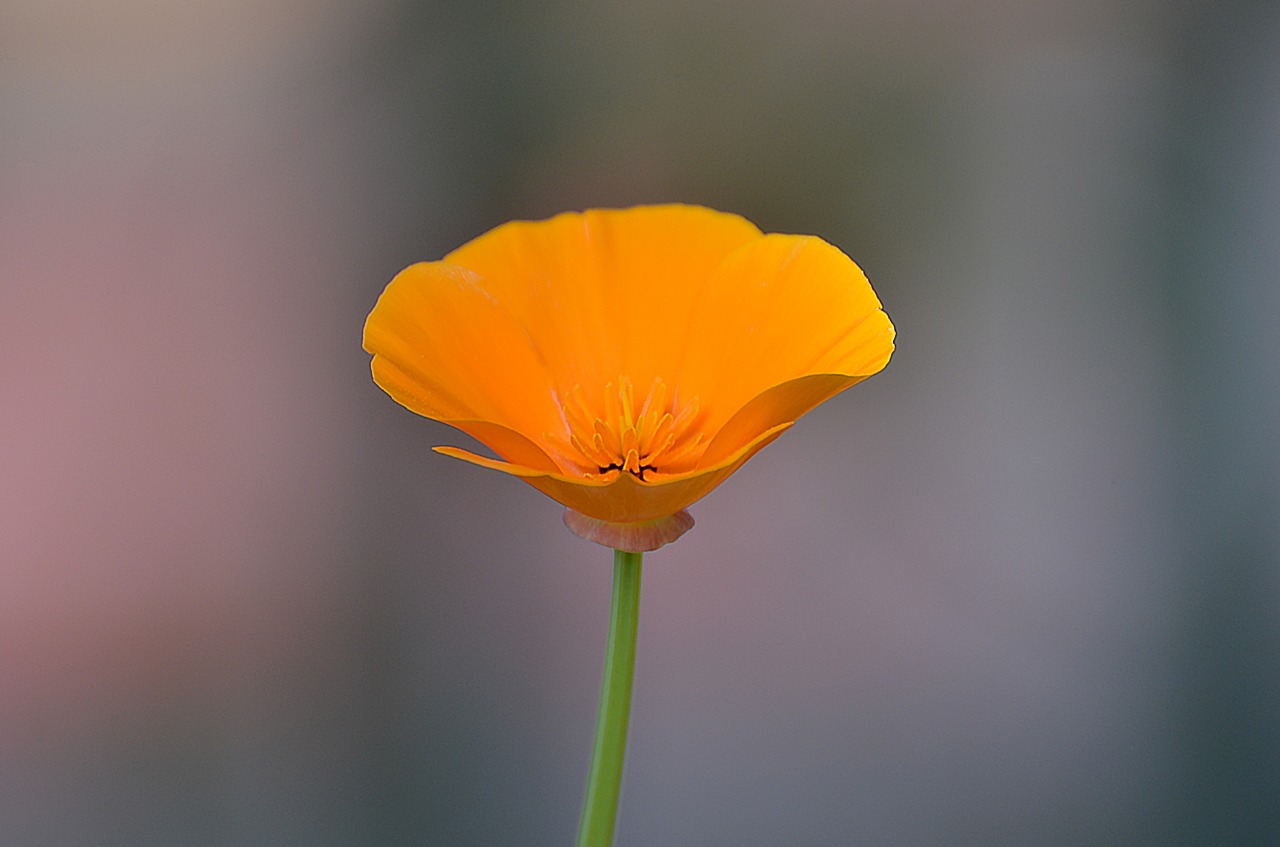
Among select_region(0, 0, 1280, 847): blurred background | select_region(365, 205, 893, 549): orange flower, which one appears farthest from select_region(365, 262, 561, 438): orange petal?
select_region(0, 0, 1280, 847): blurred background

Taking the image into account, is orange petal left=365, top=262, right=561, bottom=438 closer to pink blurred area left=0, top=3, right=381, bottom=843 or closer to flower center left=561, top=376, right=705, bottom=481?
flower center left=561, top=376, right=705, bottom=481

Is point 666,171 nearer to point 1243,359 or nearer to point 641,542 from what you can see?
point 1243,359

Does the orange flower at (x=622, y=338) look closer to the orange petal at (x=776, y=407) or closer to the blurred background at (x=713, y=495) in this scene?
the orange petal at (x=776, y=407)

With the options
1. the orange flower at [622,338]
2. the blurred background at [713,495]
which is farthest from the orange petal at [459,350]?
the blurred background at [713,495]

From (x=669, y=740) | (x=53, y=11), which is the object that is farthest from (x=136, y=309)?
(x=669, y=740)

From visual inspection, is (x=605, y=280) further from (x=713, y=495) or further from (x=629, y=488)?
(x=713, y=495)

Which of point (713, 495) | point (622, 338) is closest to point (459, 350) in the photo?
point (622, 338)

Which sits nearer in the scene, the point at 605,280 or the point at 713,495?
the point at 605,280
